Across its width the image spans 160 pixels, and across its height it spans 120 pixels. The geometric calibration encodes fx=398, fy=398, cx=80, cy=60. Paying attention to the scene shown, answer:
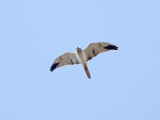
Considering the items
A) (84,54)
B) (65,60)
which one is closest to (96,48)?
(84,54)

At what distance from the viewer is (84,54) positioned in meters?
24.9

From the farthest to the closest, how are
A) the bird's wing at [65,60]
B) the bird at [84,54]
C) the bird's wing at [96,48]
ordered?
the bird's wing at [65,60]
the bird's wing at [96,48]
the bird at [84,54]

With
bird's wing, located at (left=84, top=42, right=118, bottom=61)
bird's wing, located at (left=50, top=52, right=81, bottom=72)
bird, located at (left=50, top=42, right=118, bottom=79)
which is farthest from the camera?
bird's wing, located at (left=50, top=52, right=81, bottom=72)

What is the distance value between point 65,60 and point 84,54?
4.87 feet

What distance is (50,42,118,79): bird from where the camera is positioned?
972 inches

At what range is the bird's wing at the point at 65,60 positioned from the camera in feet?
82.9

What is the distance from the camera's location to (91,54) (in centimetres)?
2512

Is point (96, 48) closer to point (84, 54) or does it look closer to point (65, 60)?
point (84, 54)

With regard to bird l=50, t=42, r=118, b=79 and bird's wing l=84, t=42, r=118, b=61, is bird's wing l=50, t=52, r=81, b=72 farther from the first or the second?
bird's wing l=84, t=42, r=118, b=61

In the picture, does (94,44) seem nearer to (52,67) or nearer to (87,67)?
(87,67)

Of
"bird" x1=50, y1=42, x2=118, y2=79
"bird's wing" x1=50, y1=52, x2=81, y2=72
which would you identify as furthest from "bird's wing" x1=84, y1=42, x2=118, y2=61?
"bird's wing" x1=50, y1=52, x2=81, y2=72

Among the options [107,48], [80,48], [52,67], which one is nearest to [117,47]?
[107,48]

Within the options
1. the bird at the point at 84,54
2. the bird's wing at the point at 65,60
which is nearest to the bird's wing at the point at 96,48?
the bird at the point at 84,54

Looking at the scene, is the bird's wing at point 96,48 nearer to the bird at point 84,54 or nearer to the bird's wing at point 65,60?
the bird at point 84,54
